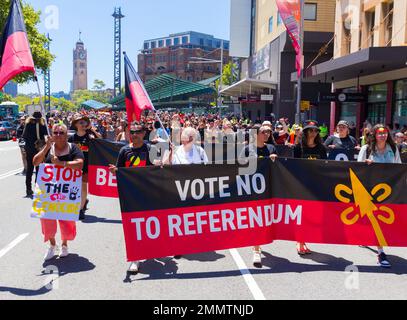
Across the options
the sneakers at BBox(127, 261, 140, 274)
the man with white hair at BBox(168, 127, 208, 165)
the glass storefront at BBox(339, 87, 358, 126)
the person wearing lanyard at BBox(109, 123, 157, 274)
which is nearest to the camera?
the sneakers at BBox(127, 261, 140, 274)

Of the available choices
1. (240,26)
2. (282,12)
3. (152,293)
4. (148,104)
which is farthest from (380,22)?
(240,26)

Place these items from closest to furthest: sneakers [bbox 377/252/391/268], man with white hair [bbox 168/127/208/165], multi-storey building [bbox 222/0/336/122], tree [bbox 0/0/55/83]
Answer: sneakers [bbox 377/252/391/268] < man with white hair [bbox 168/127/208/165] < multi-storey building [bbox 222/0/336/122] < tree [bbox 0/0/55/83]

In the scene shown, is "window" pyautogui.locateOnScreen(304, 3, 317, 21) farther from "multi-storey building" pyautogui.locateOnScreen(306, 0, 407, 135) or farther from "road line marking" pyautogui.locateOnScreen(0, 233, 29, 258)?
"road line marking" pyautogui.locateOnScreen(0, 233, 29, 258)

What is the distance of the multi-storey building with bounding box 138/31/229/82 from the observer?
129875mm

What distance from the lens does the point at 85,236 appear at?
747 centimetres

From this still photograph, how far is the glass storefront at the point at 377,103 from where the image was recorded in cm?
2156

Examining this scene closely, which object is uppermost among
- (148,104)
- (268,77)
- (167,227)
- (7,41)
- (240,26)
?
(240,26)

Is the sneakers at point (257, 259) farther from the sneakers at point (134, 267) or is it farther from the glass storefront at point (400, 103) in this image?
the glass storefront at point (400, 103)

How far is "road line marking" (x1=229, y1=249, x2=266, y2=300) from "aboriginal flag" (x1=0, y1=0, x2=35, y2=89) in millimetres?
3791

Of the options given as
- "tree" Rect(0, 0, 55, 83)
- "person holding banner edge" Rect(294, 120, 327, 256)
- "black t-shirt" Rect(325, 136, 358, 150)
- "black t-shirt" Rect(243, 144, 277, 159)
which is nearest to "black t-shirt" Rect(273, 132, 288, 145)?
"black t-shirt" Rect(325, 136, 358, 150)

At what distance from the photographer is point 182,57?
131125 mm

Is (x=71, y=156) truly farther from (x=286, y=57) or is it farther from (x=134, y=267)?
(x=286, y=57)

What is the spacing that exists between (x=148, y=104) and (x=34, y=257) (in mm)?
3182

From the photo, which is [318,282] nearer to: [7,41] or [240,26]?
[7,41]
